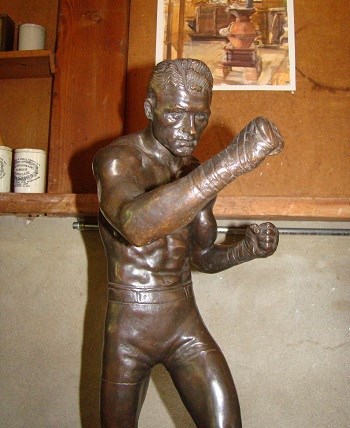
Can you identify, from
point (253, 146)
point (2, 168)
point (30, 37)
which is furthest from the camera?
point (30, 37)

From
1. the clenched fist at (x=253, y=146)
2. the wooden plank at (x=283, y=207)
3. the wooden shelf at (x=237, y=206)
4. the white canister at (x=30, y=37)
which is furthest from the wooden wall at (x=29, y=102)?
the clenched fist at (x=253, y=146)

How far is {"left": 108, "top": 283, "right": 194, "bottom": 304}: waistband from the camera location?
1.11 m

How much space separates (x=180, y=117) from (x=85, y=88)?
691mm

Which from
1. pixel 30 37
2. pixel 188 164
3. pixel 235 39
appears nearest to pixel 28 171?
pixel 30 37

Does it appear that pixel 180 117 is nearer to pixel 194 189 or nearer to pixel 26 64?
pixel 194 189

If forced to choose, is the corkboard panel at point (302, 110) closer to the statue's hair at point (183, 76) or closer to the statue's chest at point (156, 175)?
the statue's chest at point (156, 175)

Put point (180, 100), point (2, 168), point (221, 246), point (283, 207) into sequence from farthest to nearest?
1. point (2, 168)
2. point (283, 207)
3. point (221, 246)
4. point (180, 100)

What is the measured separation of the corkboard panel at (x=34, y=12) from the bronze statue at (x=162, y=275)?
890 millimetres

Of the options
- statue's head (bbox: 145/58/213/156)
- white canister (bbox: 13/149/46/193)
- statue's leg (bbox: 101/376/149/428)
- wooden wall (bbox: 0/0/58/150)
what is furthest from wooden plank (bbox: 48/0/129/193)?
statue's leg (bbox: 101/376/149/428)

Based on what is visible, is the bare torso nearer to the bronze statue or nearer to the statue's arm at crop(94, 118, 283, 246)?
the bronze statue

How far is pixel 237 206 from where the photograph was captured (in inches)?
56.4

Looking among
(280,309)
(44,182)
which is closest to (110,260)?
(44,182)

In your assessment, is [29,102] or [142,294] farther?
[29,102]

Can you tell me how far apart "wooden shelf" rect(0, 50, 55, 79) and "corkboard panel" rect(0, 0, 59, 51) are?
0.15m
